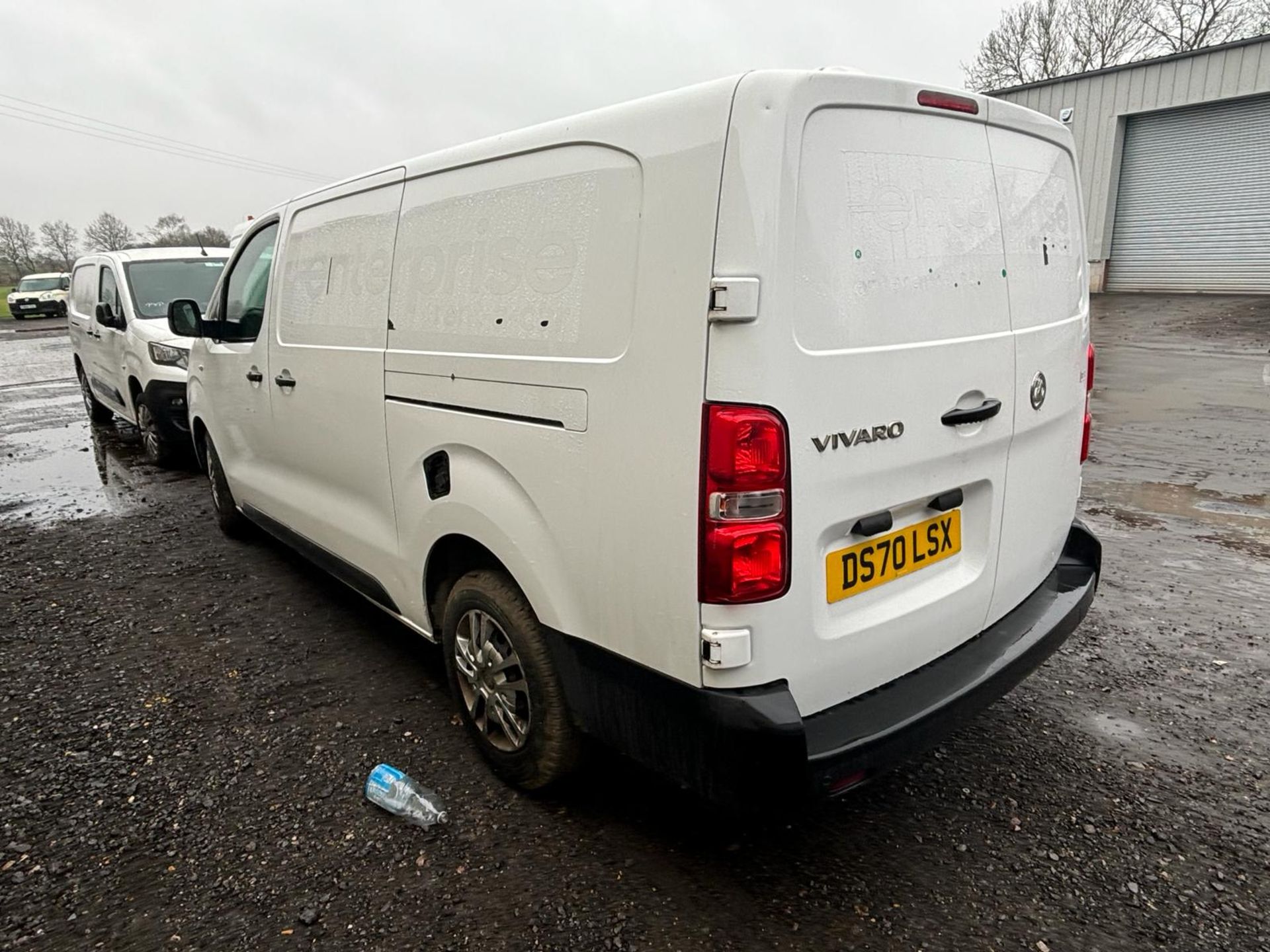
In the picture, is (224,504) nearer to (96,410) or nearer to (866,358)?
(866,358)

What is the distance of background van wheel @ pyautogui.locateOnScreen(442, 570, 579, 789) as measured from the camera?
240 cm

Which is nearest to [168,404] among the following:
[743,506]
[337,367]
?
[337,367]

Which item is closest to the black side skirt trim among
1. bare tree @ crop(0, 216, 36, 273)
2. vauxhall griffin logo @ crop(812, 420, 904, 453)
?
vauxhall griffin logo @ crop(812, 420, 904, 453)

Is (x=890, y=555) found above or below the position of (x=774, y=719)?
above

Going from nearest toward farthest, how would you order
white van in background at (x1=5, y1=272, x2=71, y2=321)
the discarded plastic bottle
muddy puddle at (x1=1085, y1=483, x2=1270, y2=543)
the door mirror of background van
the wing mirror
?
1. the discarded plastic bottle
2. the door mirror of background van
3. muddy puddle at (x1=1085, y1=483, x2=1270, y2=543)
4. the wing mirror
5. white van in background at (x1=5, y1=272, x2=71, y2=321)

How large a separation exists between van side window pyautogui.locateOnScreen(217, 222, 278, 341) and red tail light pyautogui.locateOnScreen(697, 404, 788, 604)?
2933mm

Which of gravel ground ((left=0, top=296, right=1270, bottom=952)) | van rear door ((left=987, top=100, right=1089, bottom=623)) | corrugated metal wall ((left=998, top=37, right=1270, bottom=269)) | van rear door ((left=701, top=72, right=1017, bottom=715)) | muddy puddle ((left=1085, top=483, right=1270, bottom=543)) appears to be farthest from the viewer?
corrugated metal wall ((left=998, top=37, right=1270, bottom=269))

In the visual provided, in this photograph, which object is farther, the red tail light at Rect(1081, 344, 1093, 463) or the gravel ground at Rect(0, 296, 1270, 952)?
the red tail light at Rect(1081, 344, 1093, 463)

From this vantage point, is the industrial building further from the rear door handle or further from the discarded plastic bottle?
the discarded plastic bottle

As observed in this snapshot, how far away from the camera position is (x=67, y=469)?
7379mm

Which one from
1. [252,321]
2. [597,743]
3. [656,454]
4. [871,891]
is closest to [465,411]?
[656,454]

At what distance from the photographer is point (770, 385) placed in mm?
1786

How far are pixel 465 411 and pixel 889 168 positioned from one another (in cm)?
134

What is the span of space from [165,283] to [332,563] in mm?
5561
